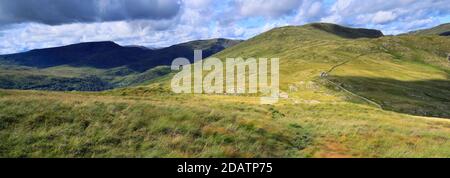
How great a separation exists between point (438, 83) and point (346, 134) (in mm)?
159398

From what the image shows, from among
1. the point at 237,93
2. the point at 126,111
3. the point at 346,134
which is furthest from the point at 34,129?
the point at 237,93

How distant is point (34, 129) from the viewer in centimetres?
1752

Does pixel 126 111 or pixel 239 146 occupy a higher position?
pixel 126 111

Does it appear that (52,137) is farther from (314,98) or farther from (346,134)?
(314,98)

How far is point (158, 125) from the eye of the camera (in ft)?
63.8

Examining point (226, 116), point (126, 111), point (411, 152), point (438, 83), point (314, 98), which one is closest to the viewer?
point (411, 152)

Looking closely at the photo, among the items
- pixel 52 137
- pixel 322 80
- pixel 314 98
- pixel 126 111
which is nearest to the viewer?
pixel 52 137

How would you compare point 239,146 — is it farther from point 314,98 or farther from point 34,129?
point 314,98
